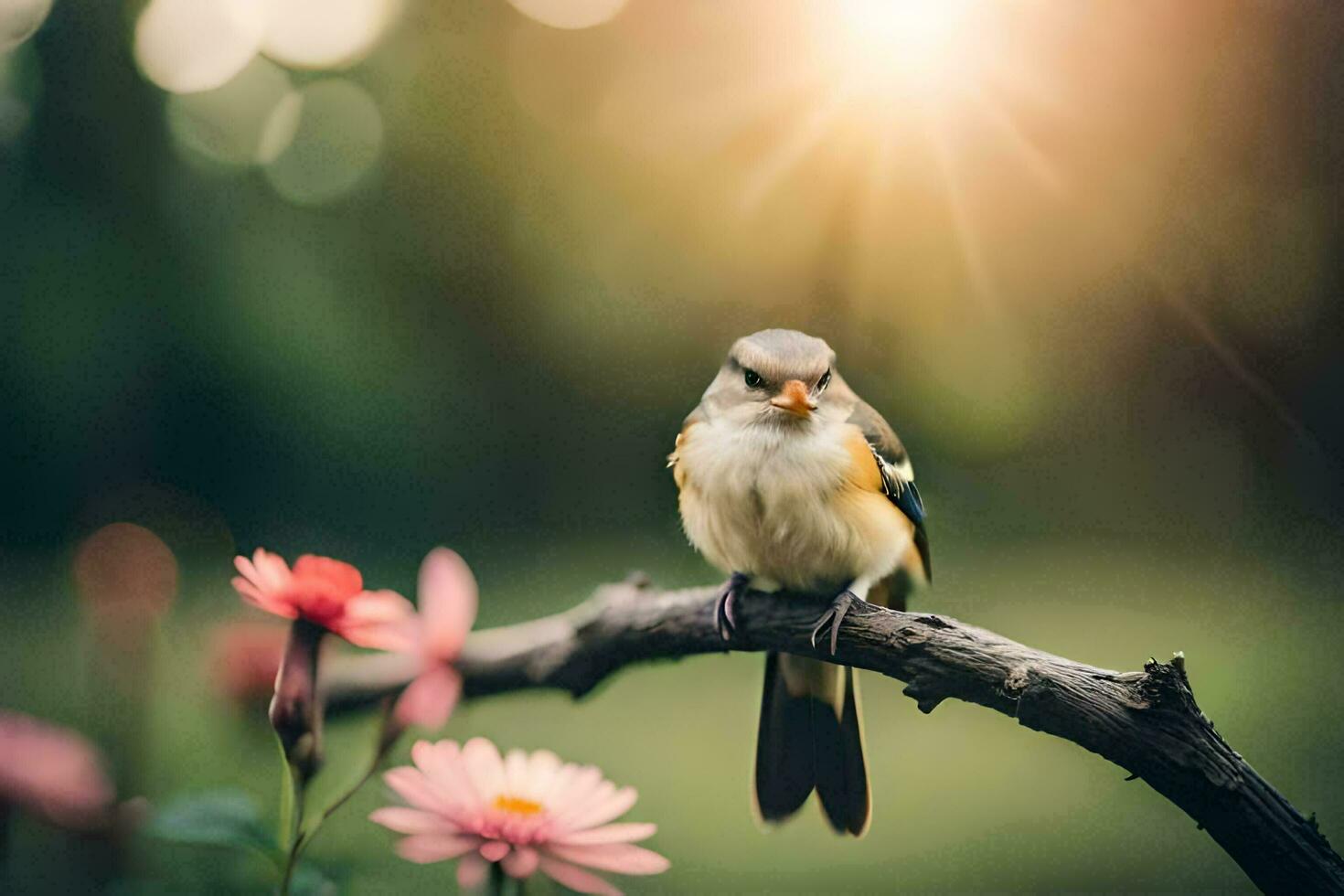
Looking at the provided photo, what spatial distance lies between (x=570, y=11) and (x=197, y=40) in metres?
0.33

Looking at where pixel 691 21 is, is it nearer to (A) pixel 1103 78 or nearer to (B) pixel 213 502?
(A) pixel 1103 78

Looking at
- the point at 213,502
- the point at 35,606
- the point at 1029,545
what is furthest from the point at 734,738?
the point at 35,606

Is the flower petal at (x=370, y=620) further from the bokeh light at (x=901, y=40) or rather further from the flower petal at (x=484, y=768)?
the bokeh light at (x=901, y=40)

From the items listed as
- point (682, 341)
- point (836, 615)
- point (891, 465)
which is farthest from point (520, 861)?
point (682, 341)

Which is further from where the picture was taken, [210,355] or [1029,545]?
[210,355]

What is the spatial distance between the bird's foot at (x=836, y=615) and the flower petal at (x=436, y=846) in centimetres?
22

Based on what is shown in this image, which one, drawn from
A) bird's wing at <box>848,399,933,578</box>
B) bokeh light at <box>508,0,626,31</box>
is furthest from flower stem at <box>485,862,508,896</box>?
bokeh light at <box>508,0,626,31</box>

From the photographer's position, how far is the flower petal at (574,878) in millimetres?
422

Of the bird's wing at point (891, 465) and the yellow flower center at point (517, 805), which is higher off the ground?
the bird's wing at point (891, 465)

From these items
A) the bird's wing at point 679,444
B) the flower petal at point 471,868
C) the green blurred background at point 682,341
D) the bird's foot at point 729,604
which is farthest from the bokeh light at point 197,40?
the flower petal at point 471,868

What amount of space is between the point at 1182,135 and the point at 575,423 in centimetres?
54

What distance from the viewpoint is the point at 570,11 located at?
87 centimetres

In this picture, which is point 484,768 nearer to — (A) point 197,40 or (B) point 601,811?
(B) point 601,811

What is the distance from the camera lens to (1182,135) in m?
0.75
